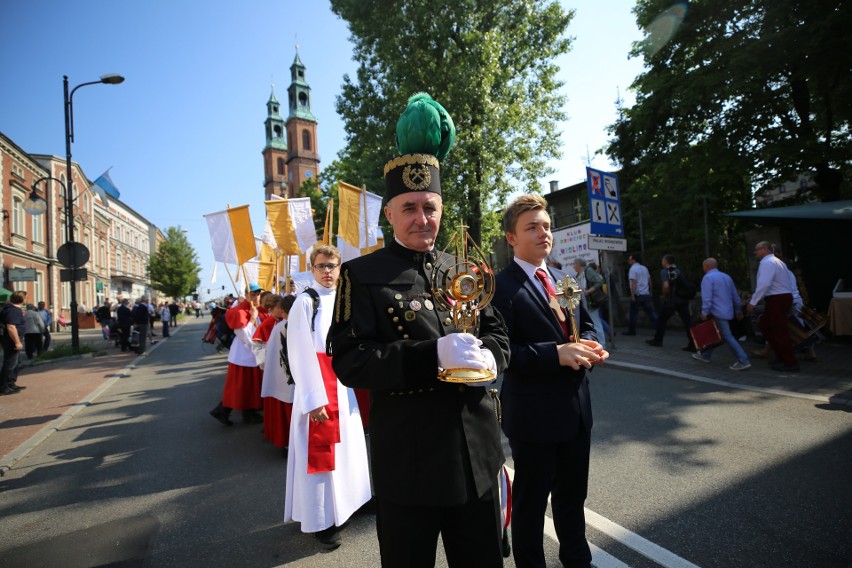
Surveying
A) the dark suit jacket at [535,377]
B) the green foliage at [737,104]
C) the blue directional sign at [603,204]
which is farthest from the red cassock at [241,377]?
Answer: the green foliage at [737,104]

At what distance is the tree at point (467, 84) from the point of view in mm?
15797

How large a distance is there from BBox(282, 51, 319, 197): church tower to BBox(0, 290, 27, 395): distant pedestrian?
6536 cm

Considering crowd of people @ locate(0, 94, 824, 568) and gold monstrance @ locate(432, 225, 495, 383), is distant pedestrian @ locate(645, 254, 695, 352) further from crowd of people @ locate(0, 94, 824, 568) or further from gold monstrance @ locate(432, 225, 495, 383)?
gold monstrance @ locate(432, 225, 495, 383)

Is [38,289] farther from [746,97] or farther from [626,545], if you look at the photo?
[746,97]

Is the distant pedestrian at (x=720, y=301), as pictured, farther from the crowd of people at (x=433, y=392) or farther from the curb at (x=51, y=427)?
the curb at (x=51, y=427)

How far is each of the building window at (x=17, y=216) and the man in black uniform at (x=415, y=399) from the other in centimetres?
3751

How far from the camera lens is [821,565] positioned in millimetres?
2502

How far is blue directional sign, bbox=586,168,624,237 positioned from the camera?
9.56 m

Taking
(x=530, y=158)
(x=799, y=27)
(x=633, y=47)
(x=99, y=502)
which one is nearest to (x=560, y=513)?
(x=99, y=502)

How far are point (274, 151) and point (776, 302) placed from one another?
9090 cm

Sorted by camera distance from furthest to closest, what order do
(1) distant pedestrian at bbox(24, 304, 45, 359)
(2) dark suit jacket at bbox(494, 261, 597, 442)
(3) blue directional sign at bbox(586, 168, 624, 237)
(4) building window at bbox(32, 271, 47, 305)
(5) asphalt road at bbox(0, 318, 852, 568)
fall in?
1. (4) building window at bbox(32, 271, 47, 305)
2. (1) distant pedestrian at bbox(24, 304, 45, 359)
3. (3) blue directional sign at bbox(586, 168, 624, 237)
4. (5) asphalt road at bbox(0, 318, 852, 568)
5. (2) dark suit jacket at bbox(494, 261, 597, 442)

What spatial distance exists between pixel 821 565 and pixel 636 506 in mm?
1014

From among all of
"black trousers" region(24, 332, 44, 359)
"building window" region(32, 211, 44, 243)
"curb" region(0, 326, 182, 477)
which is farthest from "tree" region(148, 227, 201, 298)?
"curb" region(0, 326, 182, 477)

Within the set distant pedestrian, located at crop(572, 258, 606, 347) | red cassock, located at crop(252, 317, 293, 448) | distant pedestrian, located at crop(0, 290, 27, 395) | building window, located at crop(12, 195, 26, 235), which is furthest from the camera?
building window, located at crop(12, 195, 26, 235)
